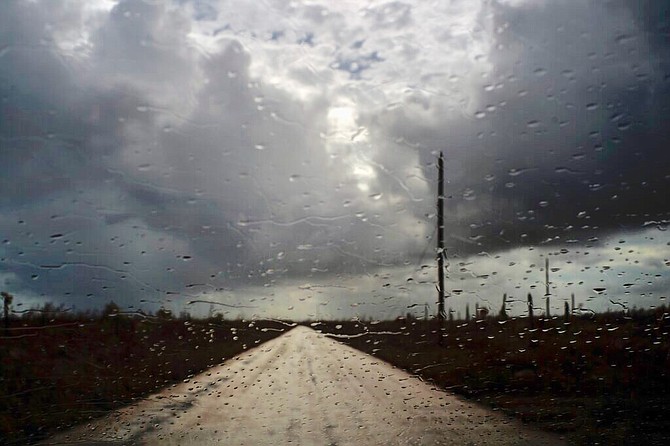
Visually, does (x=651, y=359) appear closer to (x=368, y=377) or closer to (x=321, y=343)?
(x=368, y=377)

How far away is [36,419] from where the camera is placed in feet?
27.8

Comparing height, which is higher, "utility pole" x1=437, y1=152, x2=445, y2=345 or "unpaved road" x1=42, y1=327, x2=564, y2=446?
"utility pole" x1=437, y1=152, x2=445, y2=345

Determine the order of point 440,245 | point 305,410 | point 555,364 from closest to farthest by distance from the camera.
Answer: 1. point 440,245
2. point 305,410
3. point 555,364

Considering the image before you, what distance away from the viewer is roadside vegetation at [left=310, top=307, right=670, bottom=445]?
29.0 ft

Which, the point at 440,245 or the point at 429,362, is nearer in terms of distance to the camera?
the point at 440,245

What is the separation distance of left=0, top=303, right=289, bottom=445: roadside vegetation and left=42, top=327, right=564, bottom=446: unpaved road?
27 centimetres

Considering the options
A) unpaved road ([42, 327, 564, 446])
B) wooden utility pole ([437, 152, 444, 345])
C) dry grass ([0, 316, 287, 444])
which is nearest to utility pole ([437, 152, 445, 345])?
wooden utility pole ([437, 152, 444, 345])

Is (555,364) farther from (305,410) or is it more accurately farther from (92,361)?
(92,361)

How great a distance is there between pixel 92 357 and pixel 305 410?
2979 millimetres

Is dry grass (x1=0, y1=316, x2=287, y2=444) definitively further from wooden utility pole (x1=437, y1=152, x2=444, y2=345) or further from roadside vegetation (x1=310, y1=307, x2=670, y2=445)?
wooden utility pole (x1=437, y1=152, x2=444, y2=345)

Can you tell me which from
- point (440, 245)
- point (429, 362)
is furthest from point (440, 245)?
point (429, 362)

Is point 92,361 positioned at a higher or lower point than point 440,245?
lower

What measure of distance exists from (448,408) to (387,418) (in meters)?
1.10

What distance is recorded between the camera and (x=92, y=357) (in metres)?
8.54
